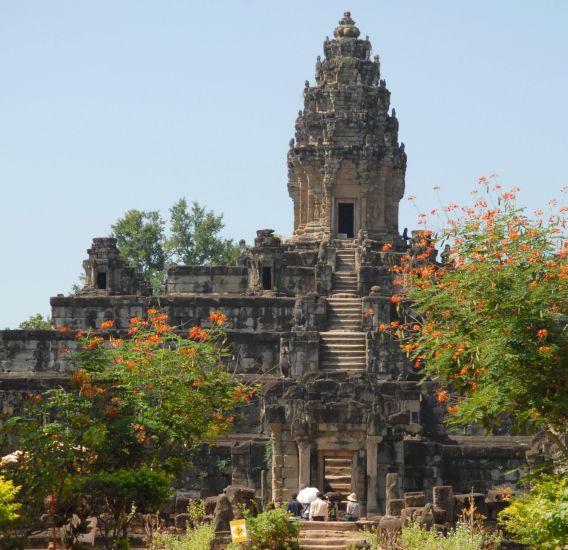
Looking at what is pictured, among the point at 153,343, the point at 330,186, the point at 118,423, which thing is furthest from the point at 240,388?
the point at 330,186

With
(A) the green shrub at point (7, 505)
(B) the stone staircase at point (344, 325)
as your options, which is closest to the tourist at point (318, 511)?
(A) the green shrub at point (7, 505)

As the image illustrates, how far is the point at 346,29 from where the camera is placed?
61.2m

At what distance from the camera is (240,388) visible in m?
35.9

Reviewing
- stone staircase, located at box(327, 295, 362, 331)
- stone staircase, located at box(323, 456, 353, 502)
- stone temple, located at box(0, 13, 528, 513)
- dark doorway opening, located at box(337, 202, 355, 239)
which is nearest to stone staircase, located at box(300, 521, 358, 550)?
stone temple, located at box(0, 13, 528, 513)

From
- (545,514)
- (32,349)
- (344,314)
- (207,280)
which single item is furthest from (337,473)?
(545,514)

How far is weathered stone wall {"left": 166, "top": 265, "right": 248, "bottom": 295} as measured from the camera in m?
56.9

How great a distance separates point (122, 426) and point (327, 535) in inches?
207

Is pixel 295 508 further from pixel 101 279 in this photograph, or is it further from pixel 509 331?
pixel 101 279

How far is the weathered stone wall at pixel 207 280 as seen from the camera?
56.9 metres

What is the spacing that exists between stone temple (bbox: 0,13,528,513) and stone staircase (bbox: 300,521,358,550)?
3.03 metres

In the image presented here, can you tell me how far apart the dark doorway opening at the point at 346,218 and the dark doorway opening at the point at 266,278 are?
14.4ft

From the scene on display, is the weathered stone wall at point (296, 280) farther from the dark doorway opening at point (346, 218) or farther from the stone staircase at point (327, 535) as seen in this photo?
the stone staircase at point (327, 535)

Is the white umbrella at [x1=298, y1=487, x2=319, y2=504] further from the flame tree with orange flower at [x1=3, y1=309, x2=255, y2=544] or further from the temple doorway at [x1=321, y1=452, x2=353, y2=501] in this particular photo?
the temple doorway at [x1=321, y1=452, x2=353, y2=501]

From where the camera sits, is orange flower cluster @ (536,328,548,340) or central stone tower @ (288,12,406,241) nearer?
orange flower cluster @ (536,328,548,340)
